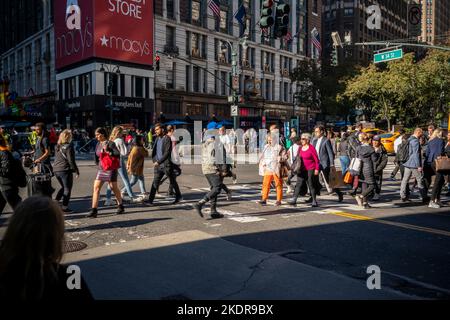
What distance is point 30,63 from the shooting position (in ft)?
175

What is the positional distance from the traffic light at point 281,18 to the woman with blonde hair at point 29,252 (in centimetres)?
1223

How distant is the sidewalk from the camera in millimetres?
4426

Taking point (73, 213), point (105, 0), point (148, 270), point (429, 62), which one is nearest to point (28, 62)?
point (105, 0)

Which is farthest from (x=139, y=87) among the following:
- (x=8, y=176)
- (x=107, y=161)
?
(x=8, y=176)

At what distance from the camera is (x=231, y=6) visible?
51.5 metres

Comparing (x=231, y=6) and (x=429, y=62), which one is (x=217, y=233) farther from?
(x=231, y=6)

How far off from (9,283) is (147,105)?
41882 millimetres

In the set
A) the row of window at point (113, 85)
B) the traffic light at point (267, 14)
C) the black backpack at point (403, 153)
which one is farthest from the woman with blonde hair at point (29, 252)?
the row of window at point (113, 85)

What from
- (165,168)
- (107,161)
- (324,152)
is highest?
(324,152)

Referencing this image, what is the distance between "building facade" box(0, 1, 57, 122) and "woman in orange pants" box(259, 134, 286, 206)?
36.9 metres

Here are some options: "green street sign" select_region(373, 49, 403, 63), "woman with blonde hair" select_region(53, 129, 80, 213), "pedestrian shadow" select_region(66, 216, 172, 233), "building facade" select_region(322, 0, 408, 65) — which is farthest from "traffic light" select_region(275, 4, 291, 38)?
"building facade" select_region(322, 0, 408, 65)

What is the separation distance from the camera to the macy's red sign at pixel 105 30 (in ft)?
127

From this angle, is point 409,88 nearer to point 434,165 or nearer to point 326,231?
point 434,165

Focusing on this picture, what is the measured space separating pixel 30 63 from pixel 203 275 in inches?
2215
